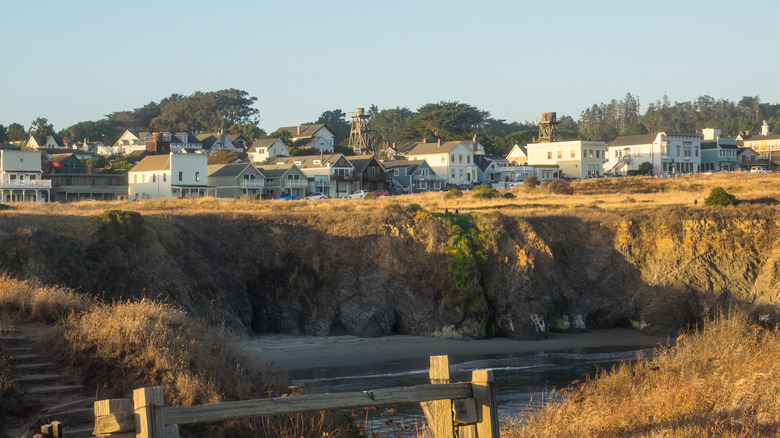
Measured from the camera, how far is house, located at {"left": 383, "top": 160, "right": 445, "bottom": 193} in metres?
106

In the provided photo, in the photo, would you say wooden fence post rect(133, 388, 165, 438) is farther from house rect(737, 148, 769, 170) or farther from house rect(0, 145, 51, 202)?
house rect(737, 148, 769, 170)

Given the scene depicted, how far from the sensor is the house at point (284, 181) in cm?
9112

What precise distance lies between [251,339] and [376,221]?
9856 mm

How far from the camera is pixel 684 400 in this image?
11.6 metres

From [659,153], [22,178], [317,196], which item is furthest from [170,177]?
[659,153]

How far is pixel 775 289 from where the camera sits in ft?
134

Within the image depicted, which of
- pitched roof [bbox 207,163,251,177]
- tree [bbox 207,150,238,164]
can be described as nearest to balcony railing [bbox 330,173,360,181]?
pitched roof [bbox 207,163,251,177]

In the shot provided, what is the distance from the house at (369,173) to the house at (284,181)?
8251 mm

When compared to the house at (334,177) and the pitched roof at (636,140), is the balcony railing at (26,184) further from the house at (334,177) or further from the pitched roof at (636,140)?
the pitched roof at (636,140)

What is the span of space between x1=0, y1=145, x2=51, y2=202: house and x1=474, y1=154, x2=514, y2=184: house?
2331 inches

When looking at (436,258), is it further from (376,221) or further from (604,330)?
(604,330)

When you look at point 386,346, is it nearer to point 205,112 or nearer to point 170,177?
point 170,177

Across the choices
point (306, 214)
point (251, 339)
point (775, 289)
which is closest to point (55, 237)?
point (251, 339)

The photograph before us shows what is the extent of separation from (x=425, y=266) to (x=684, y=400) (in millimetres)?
27003
